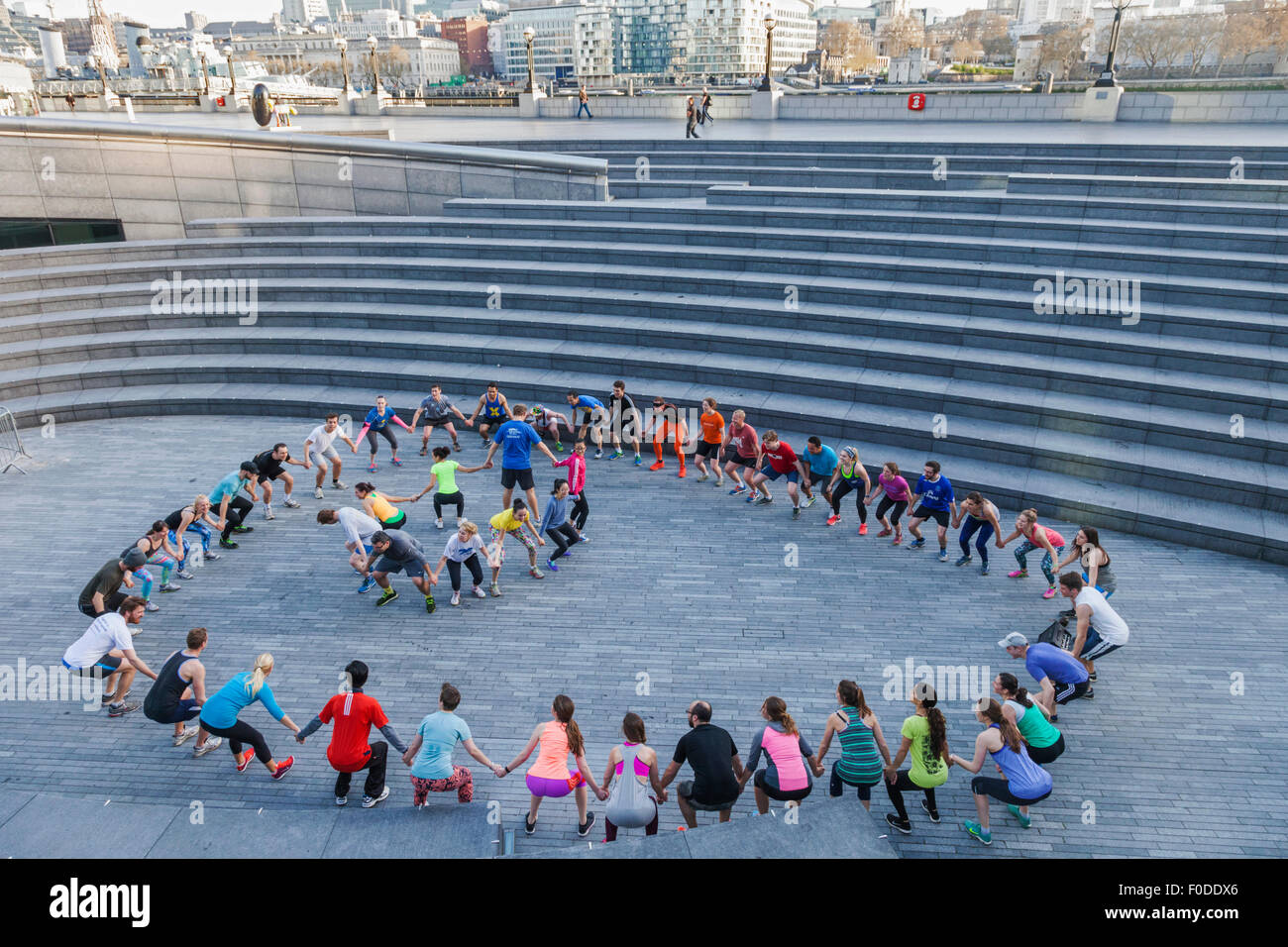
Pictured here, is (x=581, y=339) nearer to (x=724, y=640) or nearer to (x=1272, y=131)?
(x=724, y=640)

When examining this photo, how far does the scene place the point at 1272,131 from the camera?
20.5m

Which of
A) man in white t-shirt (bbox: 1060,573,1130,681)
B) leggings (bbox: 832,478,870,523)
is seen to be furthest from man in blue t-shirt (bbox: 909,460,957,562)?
man in white t-shirt (bbox: 1060,573,1130,681)

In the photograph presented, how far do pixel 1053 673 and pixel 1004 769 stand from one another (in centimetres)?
149

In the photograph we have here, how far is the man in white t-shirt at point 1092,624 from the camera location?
25.0ft

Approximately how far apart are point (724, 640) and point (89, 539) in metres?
8.54

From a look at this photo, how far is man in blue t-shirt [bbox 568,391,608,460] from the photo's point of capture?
12.3m

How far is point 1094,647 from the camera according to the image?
25.4 ft

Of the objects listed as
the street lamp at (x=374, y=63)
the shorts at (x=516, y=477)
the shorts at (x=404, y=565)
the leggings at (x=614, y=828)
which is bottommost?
the leggings at (x=614, y=828)

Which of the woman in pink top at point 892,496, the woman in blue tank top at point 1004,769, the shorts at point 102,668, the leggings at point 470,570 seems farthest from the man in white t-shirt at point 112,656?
the woman in pink top at point 892,496

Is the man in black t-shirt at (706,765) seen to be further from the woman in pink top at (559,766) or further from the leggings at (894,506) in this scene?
the leggings at (894,506)

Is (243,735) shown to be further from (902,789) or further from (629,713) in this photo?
(902,789)

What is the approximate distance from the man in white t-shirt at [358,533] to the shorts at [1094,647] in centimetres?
760

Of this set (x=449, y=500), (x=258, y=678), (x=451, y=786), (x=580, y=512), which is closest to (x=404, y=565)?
(x=449, y=500)

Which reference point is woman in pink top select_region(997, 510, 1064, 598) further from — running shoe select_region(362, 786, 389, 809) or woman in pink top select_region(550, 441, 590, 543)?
running shoe select_region(362, 786, 389, 809)
